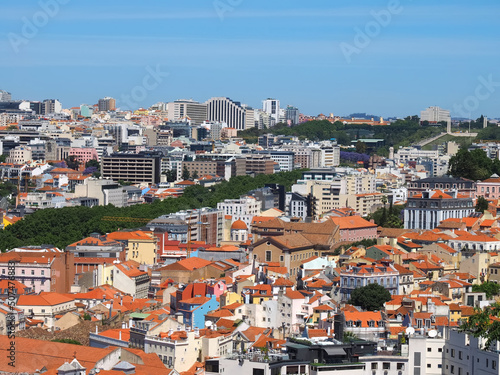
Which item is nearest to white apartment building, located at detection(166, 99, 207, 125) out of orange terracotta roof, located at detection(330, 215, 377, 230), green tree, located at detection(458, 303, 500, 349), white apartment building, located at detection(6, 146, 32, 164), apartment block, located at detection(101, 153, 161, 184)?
white apartment building, located at detection(6, 146, 32, 164)

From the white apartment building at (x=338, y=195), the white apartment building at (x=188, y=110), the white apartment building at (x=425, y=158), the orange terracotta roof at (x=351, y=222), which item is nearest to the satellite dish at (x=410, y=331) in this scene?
the orange terracotta roof at (x=351, y=222)

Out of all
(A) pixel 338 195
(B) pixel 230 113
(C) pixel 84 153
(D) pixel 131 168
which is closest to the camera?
(A) pixel 338 195

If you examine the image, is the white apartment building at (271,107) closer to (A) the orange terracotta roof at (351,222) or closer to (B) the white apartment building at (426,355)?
(A) the orange terracotta roof at (351,222)

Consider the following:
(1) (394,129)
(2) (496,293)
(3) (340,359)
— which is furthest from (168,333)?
(1) (394,129)

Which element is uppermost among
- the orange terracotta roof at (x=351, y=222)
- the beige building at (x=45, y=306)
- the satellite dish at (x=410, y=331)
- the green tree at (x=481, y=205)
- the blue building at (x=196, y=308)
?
the green tree at (x=481, y=205)

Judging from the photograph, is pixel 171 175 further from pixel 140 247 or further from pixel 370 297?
pixel 370 297

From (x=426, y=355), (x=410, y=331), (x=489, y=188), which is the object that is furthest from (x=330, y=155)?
(x=426, y=355)

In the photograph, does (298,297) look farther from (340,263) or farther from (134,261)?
(134,261)
